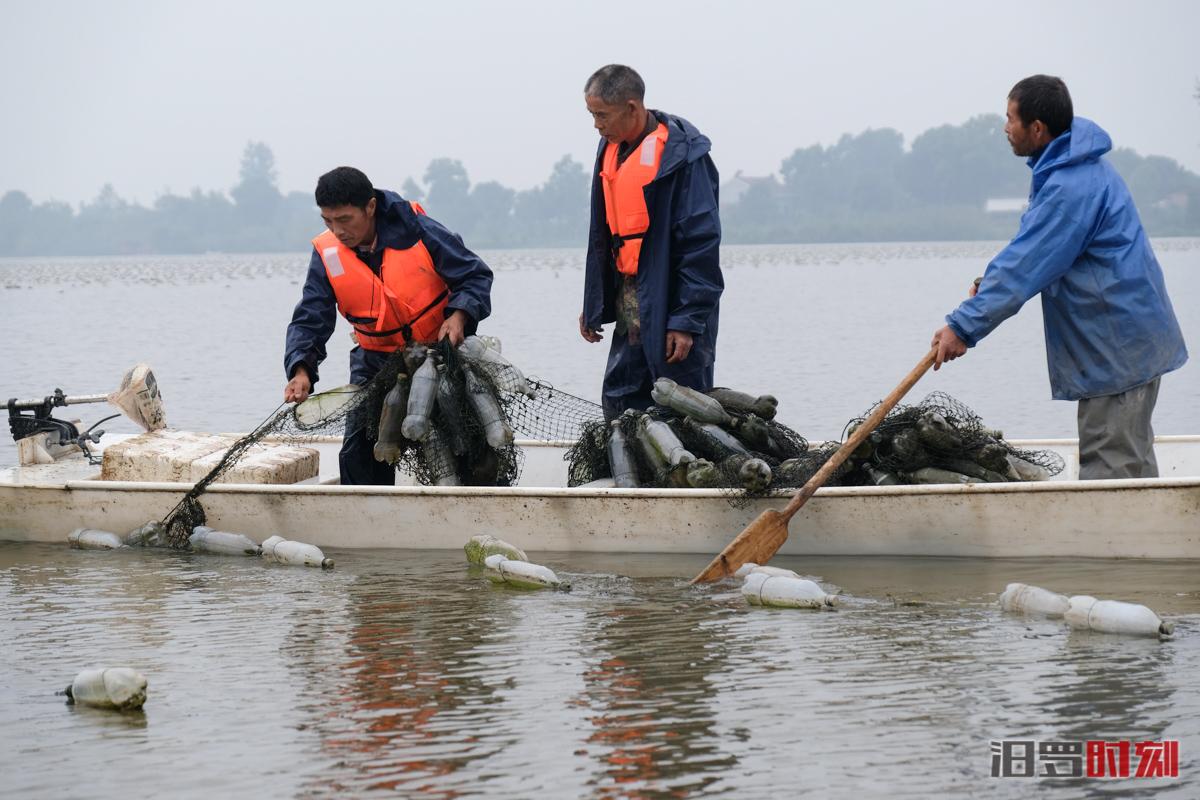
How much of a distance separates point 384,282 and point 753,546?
253cm

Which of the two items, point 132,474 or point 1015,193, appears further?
point 1015,193

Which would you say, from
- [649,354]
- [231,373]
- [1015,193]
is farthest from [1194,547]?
[1015,193]

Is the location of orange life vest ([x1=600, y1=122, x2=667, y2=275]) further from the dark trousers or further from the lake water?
the lake water

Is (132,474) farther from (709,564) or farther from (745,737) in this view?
(745,737)

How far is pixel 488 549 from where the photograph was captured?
8398 millimetres

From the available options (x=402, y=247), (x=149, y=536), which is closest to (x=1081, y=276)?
(x=402, y=247)

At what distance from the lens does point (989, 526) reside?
311 inches

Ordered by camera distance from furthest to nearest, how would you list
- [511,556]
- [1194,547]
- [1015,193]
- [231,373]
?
[1015,193] < [231,373] < [511,556] < [1194,547]

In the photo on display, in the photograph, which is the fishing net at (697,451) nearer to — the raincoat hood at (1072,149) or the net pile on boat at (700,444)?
the net pile on boat at (700,444)

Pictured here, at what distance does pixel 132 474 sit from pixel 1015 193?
134 meters

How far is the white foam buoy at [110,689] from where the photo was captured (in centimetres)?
593

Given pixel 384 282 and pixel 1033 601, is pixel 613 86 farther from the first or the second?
pixel 1033 601

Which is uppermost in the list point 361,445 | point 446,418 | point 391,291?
point 391,291

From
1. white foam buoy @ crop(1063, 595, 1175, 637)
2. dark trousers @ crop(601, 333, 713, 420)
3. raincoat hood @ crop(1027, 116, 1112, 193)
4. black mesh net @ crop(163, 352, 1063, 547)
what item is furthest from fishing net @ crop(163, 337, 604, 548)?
white foam buoy @ crop(1063, 595, 1175, 637)
